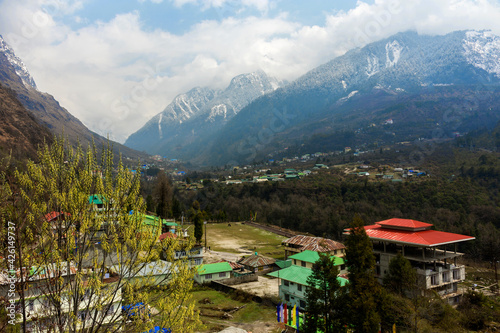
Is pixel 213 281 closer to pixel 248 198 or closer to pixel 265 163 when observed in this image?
pixel 248 198

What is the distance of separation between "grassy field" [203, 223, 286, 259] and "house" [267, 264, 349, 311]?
1358 cm

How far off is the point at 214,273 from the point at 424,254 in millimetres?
17582

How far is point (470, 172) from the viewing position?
238 ft

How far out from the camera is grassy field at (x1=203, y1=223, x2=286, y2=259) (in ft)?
136

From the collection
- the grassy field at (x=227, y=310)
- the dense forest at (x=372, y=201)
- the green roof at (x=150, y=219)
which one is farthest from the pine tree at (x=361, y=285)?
the dense forest at (x=372, y=201)

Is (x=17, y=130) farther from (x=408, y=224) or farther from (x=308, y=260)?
(x=408, y=224)

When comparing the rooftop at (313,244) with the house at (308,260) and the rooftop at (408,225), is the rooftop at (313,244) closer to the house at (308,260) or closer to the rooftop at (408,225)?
the house at (308,260)

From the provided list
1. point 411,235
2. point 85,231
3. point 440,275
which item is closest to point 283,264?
point 411,235

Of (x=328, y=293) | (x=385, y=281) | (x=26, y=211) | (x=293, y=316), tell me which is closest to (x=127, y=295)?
(x=26, y=211)

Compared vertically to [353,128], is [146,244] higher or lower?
lower

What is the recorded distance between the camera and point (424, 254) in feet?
76.5

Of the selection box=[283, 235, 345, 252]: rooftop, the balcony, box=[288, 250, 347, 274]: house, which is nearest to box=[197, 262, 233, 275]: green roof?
box=[288, 250, 347, 274]: house

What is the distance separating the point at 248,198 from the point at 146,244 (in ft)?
247

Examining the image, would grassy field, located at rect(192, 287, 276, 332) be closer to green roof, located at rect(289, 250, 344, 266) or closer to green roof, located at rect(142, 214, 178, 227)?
green roof, located at rect(289, 250, 344, 266)
